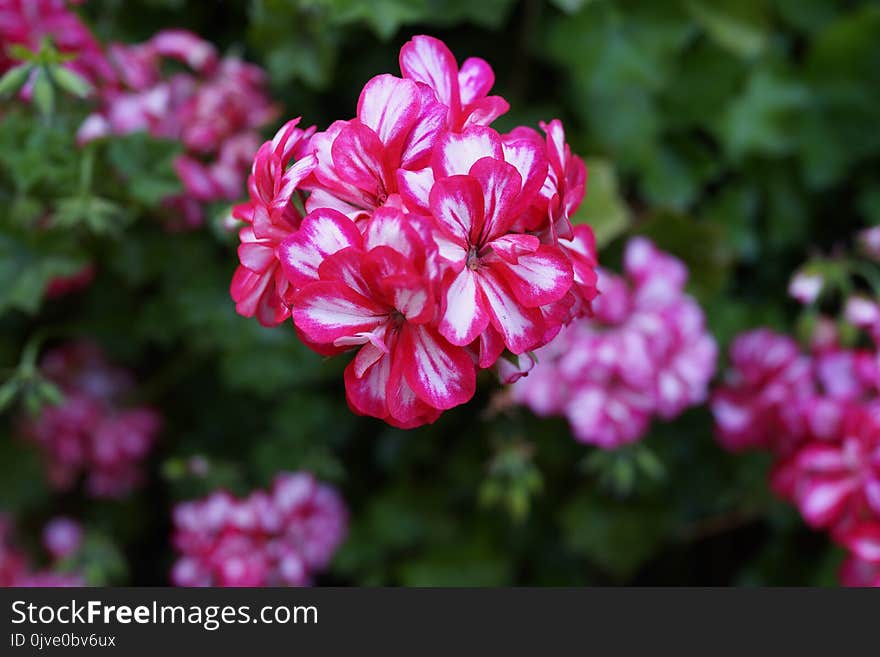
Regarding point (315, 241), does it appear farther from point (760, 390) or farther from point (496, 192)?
point (760, 390)

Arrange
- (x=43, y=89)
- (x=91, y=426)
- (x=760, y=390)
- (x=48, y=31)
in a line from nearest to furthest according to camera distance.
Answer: (x=43, y=89), (x=48, y=31), (x=760, y=390), (x=91, y=426)

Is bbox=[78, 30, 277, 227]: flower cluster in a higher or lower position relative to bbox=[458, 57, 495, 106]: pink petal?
higher

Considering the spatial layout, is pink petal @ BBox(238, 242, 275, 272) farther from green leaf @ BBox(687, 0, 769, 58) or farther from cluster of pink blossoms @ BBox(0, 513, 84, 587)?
green leaf @ BBox(687, 0, 769, 58)

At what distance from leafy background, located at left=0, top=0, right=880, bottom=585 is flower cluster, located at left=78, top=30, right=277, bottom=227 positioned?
0.20 ft

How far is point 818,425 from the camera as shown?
1235 mm

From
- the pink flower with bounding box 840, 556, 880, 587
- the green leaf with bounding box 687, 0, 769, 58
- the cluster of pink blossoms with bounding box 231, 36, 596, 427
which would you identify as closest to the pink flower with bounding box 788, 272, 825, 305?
the pink flower with bounding box 840, 556, 880, 587

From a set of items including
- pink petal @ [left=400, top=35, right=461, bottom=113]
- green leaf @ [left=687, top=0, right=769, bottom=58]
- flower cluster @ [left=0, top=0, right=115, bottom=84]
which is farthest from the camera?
green leaf @ [left=687, top=0, right=769, bottom=58]

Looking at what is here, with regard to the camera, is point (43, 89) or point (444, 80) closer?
point (444, 80)

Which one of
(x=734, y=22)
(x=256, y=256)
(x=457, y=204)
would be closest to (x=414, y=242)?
(x=457, y=204)

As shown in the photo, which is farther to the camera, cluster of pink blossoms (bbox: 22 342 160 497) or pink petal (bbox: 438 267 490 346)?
cluster of pink blossoms (bbox: 22 342 160 497)

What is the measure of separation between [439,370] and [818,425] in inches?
32.4

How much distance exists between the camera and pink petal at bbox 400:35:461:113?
0.69m

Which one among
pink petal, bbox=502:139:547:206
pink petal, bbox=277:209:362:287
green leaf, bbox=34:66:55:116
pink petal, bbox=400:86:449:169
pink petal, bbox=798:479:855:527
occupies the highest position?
green leaf, bbox=34:66:55:116

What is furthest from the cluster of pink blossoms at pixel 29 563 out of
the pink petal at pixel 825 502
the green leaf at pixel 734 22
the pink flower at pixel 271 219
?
the green leaf at pixel 734 22
